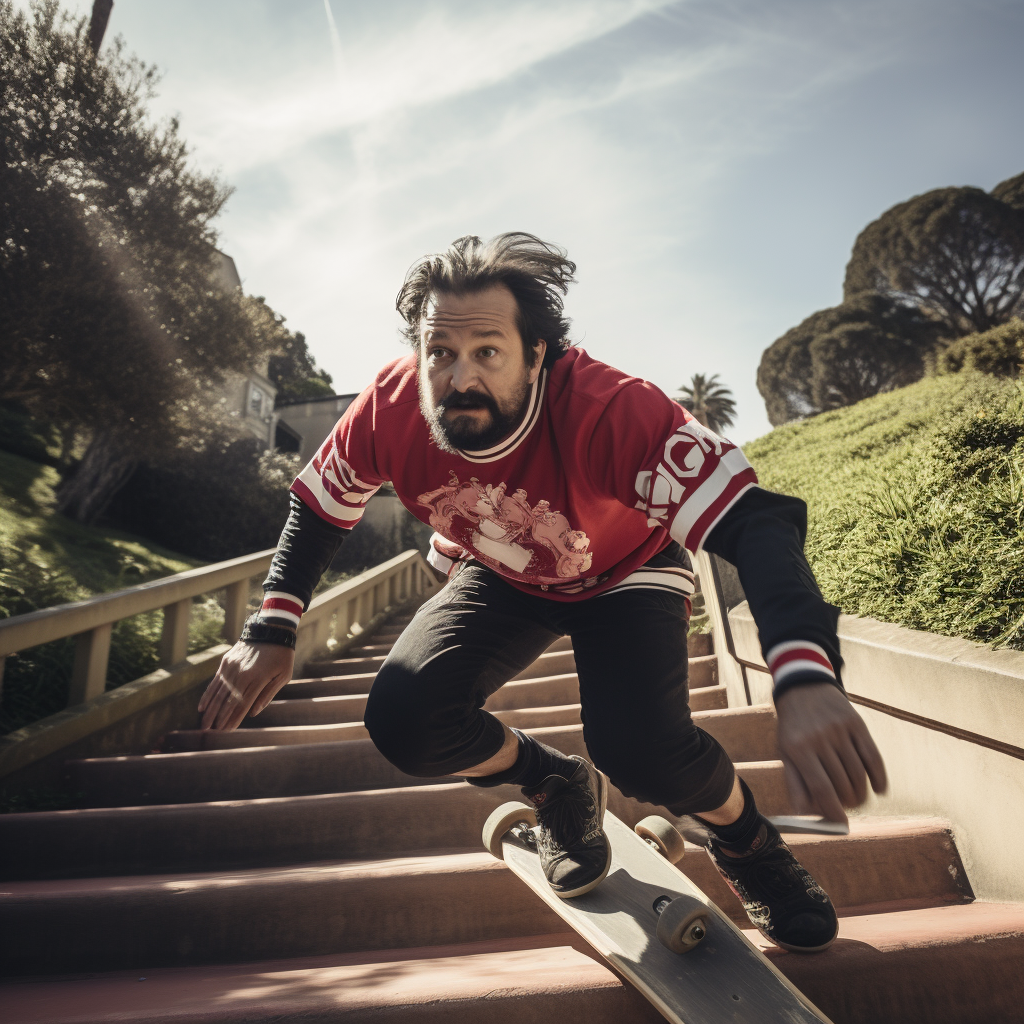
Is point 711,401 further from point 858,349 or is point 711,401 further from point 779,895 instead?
point 779,895

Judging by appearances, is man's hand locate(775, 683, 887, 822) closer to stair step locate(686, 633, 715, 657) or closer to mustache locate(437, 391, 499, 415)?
mustache locate(437, 391, 499, 415)

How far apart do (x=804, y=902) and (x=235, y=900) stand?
1.52m

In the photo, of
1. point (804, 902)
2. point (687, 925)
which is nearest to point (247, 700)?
point (687, 925)

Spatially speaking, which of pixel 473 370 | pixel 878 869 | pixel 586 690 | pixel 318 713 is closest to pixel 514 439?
pixel 473 370

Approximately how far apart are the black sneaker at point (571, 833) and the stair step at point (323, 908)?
0.23 metres

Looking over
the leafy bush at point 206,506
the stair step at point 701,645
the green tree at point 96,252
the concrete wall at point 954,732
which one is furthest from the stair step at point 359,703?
the leafy bush at point 206,506

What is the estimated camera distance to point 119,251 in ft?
30.0

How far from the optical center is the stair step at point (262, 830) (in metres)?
2.36

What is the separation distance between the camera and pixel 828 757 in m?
0.97

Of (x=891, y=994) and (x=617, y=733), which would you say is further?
(x=617, y=733)

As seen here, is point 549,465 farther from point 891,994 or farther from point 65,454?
point 65,454

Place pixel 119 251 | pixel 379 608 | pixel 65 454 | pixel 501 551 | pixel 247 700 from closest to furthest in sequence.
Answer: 1. pixel 247 700
2. pixel 501 551
3. pixel 379 608
4. pixel 119 251
5. pixel 65 454

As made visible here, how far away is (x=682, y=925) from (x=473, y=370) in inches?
55.0

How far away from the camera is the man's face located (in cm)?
177
